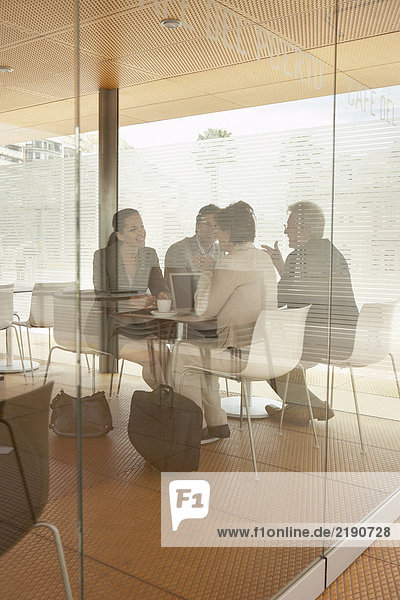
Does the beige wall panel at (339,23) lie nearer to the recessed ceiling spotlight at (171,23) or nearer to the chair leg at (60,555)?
the recessed ceiling spotlight at (171,23)

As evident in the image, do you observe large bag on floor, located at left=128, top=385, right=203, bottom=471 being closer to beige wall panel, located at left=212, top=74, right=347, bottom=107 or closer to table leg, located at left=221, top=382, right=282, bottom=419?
table leg, located at left=221, top=382, right=282, bottom=419

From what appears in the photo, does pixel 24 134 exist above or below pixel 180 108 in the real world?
below

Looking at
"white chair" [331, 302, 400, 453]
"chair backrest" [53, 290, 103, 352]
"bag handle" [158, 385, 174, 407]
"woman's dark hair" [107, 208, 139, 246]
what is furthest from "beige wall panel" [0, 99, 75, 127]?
"white chair" [331, 302, 400, 453]

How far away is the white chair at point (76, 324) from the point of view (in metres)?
1.48

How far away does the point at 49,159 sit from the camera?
1.45 m

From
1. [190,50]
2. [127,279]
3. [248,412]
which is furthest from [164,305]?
[190,50]

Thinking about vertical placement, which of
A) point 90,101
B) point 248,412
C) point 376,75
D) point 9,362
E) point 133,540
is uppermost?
point 376,75

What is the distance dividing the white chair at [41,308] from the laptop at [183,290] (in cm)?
33

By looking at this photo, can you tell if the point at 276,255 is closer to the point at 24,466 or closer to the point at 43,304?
the point at 43,304

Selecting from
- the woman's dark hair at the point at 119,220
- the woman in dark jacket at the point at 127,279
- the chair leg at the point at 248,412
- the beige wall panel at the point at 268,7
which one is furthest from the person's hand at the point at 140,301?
the beige wall panel at the point at 268,7

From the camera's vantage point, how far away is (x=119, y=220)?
158cm

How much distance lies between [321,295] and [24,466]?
1394 mm

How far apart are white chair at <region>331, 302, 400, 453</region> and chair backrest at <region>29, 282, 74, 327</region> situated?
4.93ft

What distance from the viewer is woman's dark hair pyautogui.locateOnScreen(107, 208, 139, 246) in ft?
5.07
